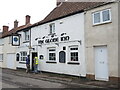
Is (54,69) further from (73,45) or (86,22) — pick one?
(86,22)

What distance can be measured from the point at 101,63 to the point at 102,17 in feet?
10.9

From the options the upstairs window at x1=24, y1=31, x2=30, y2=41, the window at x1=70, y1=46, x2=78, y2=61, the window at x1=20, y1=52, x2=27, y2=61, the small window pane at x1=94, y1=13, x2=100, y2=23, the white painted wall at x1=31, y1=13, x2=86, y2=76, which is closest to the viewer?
the small window pane at x1=94, y1=13, x2=100, y2=23

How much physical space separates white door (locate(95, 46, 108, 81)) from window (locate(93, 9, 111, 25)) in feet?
6.27

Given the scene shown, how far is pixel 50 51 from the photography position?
17.1 m

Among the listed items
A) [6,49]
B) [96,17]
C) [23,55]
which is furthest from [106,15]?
[6,49]

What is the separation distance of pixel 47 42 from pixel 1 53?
47.0ft

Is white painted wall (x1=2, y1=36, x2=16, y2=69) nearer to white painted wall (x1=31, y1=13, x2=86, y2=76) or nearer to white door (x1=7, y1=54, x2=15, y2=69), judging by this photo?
white door (x1=7, y1=54, x2=15, y2=69)

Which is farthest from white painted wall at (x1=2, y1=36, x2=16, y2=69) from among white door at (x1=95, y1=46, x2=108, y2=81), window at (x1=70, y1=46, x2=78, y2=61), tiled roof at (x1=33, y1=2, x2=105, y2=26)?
white door at (x1=95, y1=46, x2=108, y2=81)

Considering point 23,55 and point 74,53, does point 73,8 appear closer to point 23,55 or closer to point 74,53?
point 74,53

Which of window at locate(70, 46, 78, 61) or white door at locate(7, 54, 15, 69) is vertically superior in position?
window at locate(70, 46, 78, 61)

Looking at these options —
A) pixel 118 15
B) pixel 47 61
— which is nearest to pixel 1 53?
pixel 47 61

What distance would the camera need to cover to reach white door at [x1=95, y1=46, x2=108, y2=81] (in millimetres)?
11852

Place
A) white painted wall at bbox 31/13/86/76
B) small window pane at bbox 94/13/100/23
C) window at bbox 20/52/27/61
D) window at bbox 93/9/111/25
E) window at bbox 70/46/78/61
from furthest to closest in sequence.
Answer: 1. window at bbox 20/52/27/61
2. window at bbox 70/46/78/61
3. white painted wall at bbox 31/13/86/76
4. small window pane at bbox 94/13/100/23
5. window at bbox 93/9/111/25

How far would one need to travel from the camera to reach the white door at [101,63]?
11852 mm
